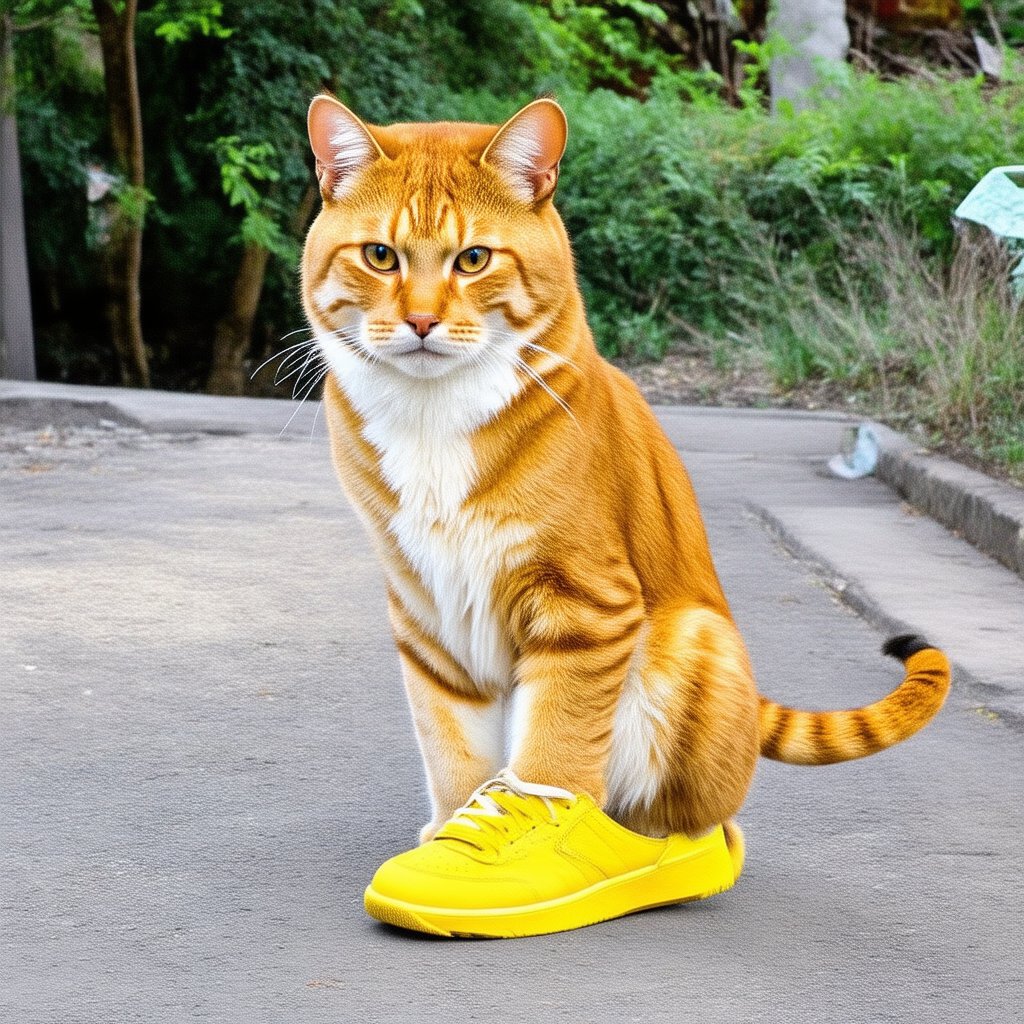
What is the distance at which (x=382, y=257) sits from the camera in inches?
108

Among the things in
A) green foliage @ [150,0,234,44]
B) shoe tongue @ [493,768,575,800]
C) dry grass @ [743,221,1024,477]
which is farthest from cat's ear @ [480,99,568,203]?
green foliage @ [150,0,234,44]

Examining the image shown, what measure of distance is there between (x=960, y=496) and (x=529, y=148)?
13.9 feet

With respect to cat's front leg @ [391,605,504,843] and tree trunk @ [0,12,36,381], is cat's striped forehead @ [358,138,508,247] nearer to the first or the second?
cat's front leg @ [391,605,504,843]

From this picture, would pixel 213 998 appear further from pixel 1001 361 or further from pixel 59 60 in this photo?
pixel 59 60

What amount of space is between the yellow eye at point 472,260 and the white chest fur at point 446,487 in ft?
0.57

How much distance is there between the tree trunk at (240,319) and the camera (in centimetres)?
1473

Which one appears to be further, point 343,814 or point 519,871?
point 343,814

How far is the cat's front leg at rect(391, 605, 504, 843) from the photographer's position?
9.64 ft

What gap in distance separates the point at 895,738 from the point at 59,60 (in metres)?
12.8

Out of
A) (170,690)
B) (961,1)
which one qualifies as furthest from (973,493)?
(961,1)

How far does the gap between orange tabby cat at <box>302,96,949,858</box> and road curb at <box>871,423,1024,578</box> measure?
10.5 ft

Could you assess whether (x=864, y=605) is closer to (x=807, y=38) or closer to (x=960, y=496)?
(x=960, y=496)

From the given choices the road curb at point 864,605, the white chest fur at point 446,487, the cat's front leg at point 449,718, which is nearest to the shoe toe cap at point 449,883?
the cat's front leg at point 449,718

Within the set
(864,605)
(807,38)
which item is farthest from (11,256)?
(807,38)
